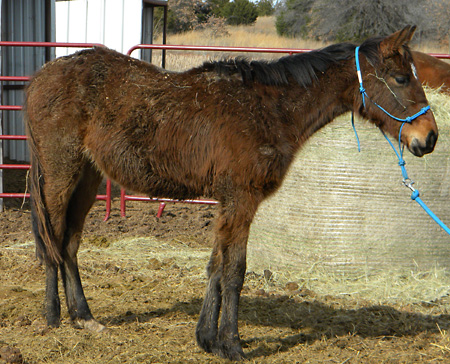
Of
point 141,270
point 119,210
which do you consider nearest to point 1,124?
point 119,210

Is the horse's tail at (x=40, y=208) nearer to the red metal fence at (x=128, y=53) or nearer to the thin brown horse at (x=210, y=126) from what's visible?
the thin brown horse at (x=210, y=126)

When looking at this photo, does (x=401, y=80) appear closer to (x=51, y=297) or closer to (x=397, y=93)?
(x=397, y=93)

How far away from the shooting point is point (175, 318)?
4102mm

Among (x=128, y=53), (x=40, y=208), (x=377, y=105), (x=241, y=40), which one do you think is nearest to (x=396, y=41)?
(x=377, y=105)

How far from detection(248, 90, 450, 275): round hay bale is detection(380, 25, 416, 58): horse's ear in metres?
1.47

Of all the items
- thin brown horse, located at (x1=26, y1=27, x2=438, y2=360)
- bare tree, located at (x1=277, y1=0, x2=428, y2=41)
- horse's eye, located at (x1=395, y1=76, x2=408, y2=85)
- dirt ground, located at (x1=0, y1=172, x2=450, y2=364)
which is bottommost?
dirt ground, located at (x1=0, y1=172, x2=450, y2=364)

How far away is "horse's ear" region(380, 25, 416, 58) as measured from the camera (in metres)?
3.33

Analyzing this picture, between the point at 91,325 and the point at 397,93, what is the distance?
2776 mm

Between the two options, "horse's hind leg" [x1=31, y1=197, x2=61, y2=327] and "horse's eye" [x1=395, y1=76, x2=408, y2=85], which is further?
"horse's hind leg" [x1=31, y1=197, x2=61, y2=327]

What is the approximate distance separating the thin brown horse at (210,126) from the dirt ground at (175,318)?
0.27 m

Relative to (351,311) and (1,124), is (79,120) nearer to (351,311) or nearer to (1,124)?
(351,311)

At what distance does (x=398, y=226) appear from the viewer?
4.84 metres

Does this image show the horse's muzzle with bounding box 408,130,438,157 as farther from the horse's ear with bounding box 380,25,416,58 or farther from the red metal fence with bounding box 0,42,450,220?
the red metal fence with bounding box 0,42,450,220

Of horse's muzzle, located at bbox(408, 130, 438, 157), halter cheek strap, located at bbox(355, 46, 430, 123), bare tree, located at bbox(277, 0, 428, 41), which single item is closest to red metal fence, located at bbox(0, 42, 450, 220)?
halter cheek strap, located at bbox(355, 46, 430, 123)
